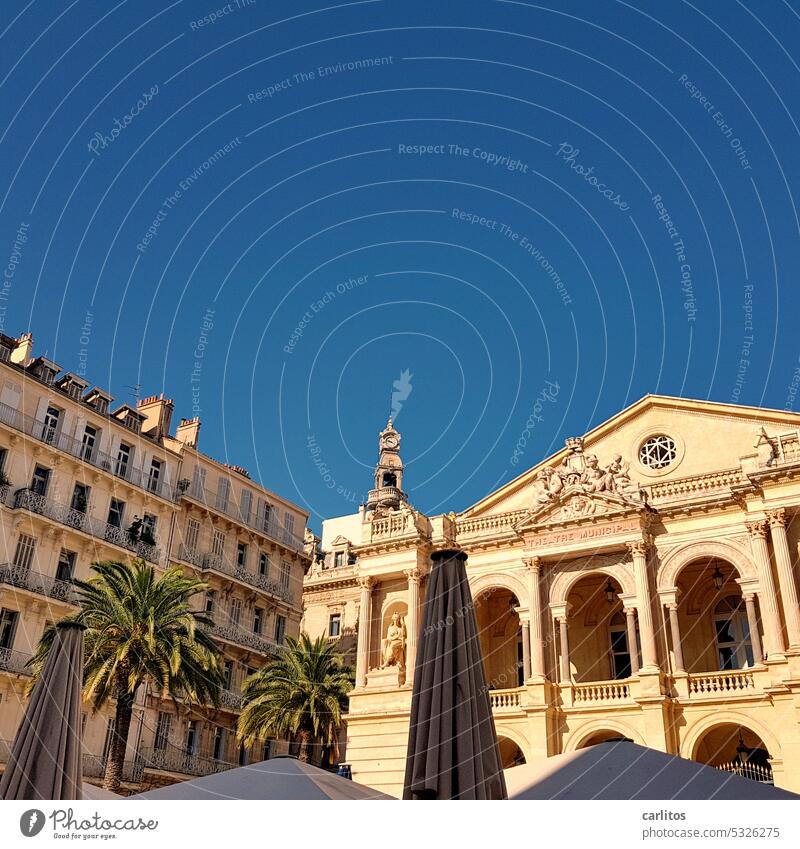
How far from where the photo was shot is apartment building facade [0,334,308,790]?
37.8 metres

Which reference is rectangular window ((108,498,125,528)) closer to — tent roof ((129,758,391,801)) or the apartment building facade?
the apartment building facade

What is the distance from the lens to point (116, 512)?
4347 cm

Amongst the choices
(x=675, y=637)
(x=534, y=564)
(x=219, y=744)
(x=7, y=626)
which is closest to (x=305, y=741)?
(x=219, y=744)

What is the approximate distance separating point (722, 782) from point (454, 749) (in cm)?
414

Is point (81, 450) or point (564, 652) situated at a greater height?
point (81, 450)

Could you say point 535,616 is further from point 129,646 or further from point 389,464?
point 389,464

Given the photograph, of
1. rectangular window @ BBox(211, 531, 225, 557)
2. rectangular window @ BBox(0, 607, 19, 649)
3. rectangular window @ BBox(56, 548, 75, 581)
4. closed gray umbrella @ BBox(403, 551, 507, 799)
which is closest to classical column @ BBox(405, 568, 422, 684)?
rectangular window @ BBox(211, 531, 225, 557)

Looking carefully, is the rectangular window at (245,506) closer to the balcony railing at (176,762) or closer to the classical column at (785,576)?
the balcony railing at (176,762)

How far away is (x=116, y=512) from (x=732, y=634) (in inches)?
1151

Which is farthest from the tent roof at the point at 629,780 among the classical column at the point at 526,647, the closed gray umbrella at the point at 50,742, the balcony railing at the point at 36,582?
the balcony railing at the point at 36,582

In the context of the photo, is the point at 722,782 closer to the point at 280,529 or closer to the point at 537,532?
the point at 537,532

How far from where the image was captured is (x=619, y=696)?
3145 cm

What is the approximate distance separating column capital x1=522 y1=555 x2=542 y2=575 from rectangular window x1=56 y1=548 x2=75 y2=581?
20.9 meters
